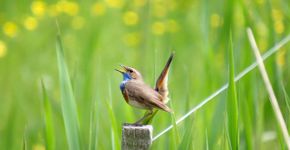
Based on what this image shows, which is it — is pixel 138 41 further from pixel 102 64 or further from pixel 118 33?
pixel 102 64

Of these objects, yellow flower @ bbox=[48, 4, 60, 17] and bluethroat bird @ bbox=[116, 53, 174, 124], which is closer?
bluethroat bird @ bbox=[116, 53, 174, 124]

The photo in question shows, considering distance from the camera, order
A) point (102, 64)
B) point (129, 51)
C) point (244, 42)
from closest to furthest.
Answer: point (244, 42) < point (102, 64) < point (129, 51)

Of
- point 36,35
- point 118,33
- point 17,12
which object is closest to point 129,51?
point 118,33

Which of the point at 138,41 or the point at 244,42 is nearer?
the point at 244,42

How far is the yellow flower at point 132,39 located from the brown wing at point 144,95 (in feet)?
12.7

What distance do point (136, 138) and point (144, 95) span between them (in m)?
0.28

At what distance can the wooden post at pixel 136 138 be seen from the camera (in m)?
2.53

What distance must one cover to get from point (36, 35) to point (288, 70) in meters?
3.00

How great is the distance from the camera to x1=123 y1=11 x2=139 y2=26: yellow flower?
23.4 feet

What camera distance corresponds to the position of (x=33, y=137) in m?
4.43

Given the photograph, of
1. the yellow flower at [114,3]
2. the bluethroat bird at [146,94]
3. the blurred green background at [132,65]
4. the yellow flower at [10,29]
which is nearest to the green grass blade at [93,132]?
the blurred green background at [132,65]

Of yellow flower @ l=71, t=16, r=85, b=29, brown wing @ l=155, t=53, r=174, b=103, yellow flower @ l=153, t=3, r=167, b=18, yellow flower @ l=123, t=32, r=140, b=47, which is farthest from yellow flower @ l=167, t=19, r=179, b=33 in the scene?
brown wing @ l=155, t=53, r=174, b=103

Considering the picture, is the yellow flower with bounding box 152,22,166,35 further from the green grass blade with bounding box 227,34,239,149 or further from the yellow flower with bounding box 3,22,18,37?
the green grass blade with bounding box 227,34,239,149

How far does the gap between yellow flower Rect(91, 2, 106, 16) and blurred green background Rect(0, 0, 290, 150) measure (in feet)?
0.05
